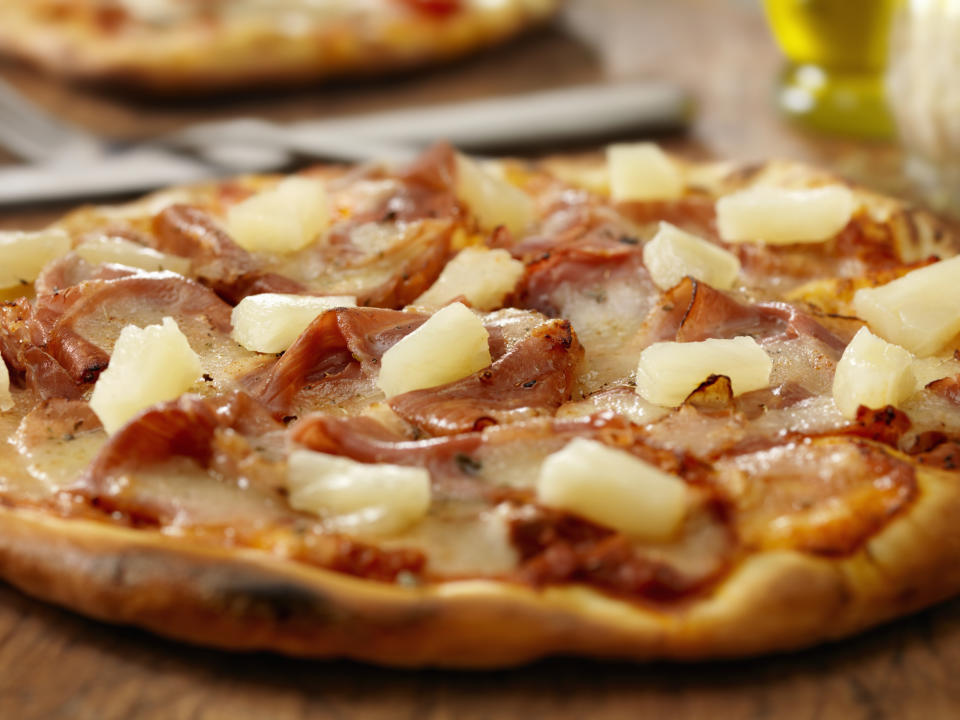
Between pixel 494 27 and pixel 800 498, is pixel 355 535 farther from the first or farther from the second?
pixel 494 27

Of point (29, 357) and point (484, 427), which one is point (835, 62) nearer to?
point (484, 427)

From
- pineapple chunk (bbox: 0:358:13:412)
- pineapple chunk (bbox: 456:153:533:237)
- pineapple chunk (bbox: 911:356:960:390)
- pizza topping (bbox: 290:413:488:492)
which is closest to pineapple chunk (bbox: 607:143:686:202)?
pineapple chunk (bbox: 456:153:533:237)

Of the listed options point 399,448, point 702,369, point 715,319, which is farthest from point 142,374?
point 715,319

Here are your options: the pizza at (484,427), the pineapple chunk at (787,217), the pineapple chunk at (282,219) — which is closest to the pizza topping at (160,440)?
the pizza at (484,427)

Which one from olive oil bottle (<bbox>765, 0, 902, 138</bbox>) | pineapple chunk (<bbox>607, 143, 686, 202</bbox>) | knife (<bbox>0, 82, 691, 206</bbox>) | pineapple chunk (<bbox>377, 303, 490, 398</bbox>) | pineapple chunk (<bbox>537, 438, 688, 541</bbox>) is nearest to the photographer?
pineapple chunk (<bbox>537, 438, 688, 541</bbox>)

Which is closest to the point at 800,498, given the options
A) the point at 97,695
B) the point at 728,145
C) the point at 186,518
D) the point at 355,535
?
the point at 355,535

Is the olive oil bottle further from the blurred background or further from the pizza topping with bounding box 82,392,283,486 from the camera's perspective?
the pizza topping with bounding box 82,392,283,486
